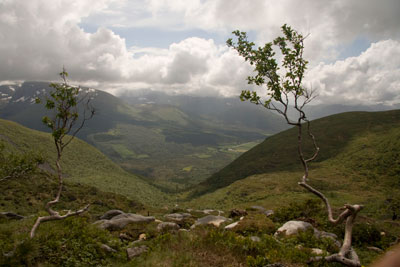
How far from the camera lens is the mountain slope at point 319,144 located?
123000 mm

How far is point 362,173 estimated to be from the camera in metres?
82.3

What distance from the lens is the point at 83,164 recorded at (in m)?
169

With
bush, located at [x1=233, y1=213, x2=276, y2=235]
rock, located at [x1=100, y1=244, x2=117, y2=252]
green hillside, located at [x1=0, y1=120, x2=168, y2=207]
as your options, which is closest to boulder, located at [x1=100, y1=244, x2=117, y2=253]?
rock, located at [x1=100, y1=244, x2=117, y2=252]

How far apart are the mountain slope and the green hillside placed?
4150cm

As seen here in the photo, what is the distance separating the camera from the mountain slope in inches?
4843

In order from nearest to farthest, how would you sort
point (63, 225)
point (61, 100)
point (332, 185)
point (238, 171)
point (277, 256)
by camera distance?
point (277, 256) < point (63, 225) < point (61, 100) < point (332, 185) < point (238, 171)

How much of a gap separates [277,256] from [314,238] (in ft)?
19.0

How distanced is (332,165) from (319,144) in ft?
109

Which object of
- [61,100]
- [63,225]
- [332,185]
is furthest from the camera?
[332,185]

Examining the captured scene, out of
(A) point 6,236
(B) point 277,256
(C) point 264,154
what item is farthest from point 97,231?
(C) point 264,154

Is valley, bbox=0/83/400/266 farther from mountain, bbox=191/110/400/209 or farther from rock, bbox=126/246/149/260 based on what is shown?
mountain, bbox=191/110/400/209

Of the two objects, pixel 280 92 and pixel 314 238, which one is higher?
pixel 280 92

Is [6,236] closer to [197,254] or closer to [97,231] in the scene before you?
[97,231]

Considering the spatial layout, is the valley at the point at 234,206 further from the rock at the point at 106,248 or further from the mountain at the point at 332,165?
the mountain at the point at 332,165
